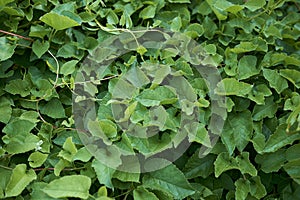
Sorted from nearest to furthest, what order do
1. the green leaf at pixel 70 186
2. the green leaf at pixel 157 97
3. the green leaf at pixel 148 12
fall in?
the green leaf at pixel 70 186, the green leaf at pixel 157 97, the green leaf at pixel 148 12

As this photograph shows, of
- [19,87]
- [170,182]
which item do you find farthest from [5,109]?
[170,182]

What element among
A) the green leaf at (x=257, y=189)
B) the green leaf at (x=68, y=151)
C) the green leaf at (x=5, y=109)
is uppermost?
the green leaf at (x=68, y=151)

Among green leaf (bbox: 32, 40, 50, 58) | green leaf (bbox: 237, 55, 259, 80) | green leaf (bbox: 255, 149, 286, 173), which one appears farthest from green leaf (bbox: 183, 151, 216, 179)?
green leaf (bbox: 32, 40, 50, 58)

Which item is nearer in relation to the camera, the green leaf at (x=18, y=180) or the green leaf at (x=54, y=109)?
the green leaf at (x=18, y=180)

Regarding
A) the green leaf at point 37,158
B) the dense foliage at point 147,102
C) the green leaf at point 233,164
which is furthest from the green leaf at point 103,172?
the green leaf at point 233,164

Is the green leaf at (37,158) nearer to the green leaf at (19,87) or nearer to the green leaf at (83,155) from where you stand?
the green leaf at (83,155)
